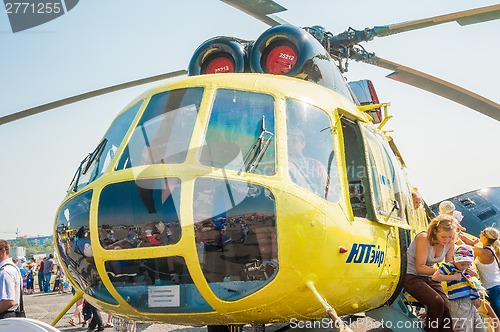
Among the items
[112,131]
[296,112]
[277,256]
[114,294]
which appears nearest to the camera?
[277,256]

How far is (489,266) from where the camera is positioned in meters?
6.09

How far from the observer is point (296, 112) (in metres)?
3.96

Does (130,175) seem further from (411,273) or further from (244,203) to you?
(411,273)

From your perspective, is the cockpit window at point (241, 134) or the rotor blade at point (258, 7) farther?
the rotor blade at point (258, 7)

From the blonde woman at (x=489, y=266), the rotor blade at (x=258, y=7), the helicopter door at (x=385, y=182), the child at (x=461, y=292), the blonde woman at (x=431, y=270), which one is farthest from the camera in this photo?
the blonde woman at (x=489, y=266)

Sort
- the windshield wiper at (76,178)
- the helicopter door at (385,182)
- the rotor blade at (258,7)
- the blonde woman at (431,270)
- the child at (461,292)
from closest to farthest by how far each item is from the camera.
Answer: the windshield wiper at (76,178)
the helicopter door at (385,182)
the blonde woman at (431,270)
the child at (461,292)
the rotor blade at (258,7)

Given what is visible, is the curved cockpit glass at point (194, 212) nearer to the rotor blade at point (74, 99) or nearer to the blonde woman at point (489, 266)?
the rotor blade at point (74, 99)

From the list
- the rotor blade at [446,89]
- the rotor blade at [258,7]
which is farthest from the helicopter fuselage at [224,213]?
the rotor blade at [446,89]

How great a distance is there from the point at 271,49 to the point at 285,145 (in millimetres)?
2214

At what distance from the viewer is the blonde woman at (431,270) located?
4.48 m

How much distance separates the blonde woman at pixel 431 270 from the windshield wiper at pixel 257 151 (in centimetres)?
195

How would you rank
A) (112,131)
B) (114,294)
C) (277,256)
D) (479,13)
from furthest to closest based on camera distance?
(479,13) → (112,131) → (114,294) → (277,256)

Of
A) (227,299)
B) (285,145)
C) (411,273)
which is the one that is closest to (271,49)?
A: (285,145)

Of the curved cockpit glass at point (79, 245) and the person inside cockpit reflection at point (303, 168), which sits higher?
the person inside cockpit reflection at point (303, 168)
